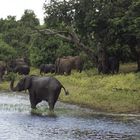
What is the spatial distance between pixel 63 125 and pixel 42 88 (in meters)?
5.29

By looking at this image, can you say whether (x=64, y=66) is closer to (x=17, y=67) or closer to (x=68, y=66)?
(x=68, y=66)

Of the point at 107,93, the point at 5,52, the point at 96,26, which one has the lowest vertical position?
the point at 107,93

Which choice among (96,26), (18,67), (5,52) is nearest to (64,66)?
(18,67)

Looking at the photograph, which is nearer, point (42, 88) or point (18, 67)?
point (42, 88)

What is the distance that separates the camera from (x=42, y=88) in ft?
86.2

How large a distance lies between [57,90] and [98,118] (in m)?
3.34

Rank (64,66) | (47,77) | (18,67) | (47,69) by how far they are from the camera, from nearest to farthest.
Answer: (47,77)
(64,66)
(18,67)
(47,69)

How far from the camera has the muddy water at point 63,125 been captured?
1867 centimetres

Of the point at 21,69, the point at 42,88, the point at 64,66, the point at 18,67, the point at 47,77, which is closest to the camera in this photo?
the point at 42,88

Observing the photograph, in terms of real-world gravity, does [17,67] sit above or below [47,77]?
above

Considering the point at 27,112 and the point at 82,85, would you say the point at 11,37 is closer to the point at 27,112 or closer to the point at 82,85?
the point at 82,85

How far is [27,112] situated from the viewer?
25.3 metres

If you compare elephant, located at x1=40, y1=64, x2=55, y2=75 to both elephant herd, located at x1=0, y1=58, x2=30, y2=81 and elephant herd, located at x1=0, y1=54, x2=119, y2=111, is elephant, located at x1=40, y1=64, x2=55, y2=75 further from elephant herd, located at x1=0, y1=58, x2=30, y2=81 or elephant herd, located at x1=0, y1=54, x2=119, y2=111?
elephant herd, located at x1=0, y1=58, x2=30, y2=81

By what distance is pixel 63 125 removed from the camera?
69.7ft
